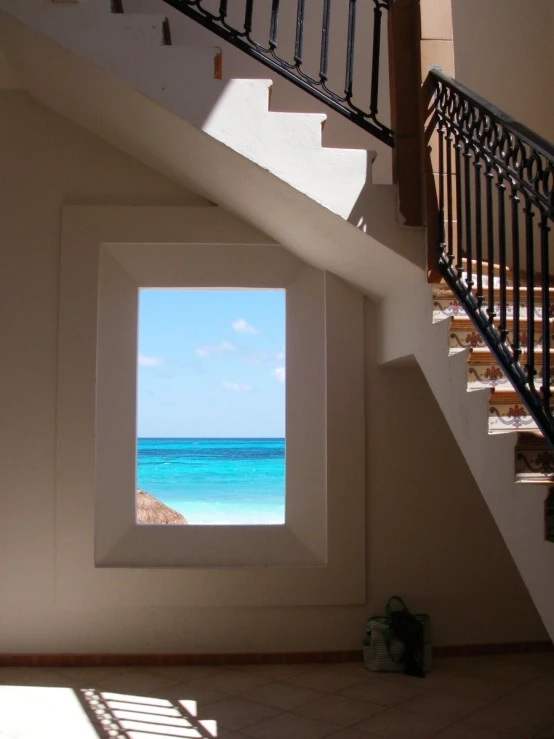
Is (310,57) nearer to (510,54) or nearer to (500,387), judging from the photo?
(510,54)

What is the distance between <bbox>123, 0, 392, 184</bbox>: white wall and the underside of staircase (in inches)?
41.4

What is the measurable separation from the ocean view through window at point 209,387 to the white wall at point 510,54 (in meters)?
17.9

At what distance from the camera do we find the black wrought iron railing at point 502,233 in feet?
8.29

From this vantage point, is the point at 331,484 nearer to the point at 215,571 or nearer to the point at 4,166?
the point at 215,571

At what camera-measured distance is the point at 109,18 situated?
355cm

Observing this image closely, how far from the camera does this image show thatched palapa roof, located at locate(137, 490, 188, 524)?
52.4ft

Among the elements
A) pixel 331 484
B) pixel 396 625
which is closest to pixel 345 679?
pixel 396 625

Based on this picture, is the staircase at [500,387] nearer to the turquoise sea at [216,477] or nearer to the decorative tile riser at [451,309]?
the decorative tile riser at [451,309]

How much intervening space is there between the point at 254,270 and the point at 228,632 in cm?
214

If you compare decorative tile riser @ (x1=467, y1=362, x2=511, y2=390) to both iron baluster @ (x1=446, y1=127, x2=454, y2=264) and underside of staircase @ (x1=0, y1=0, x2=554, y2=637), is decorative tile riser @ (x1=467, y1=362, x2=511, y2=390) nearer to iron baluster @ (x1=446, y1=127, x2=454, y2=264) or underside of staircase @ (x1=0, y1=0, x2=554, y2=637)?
underside of staircase @ (x1=0, y1=0, x2=554, y2=637)

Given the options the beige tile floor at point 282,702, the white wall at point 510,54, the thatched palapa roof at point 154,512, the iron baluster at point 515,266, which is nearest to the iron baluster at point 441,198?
the iron baluster at point 515,266

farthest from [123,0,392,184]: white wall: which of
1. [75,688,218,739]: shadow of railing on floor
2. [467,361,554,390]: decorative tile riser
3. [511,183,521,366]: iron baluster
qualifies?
[75,688,218,739]: shadow of railing on floor

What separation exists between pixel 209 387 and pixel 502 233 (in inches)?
817

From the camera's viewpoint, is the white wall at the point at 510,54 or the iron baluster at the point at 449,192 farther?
the white wall at the point at 510,54
